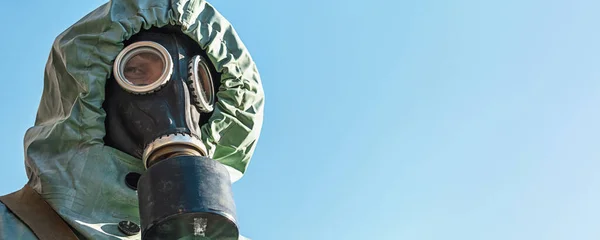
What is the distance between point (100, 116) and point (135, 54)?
0.25 metres

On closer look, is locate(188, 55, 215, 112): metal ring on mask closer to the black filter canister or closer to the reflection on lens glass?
the reflection on lens glass

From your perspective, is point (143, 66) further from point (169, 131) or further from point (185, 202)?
point (185, 202)

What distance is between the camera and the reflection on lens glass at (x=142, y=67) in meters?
3.42

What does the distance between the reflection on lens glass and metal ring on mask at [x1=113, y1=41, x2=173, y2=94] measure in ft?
0.04

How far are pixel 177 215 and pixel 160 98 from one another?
0.62 meters

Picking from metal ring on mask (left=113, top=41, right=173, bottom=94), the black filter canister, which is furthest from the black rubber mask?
the black filter canister

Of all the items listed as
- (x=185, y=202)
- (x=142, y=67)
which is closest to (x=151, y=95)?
(x=142, y=67)

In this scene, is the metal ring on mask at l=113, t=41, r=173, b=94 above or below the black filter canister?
above

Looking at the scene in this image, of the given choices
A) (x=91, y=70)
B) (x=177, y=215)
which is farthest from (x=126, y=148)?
(x=177, y=215)

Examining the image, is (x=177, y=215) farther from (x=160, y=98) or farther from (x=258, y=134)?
(x=258, y=134)

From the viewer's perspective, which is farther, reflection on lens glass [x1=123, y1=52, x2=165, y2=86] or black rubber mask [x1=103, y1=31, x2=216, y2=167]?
reflection on lens glass [x1=123, y1=52, x2=165, y2=86]

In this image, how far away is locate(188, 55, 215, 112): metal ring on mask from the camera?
11.2 feet

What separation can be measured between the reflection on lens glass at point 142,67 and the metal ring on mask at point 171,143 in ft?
1.07

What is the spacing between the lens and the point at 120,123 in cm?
341
